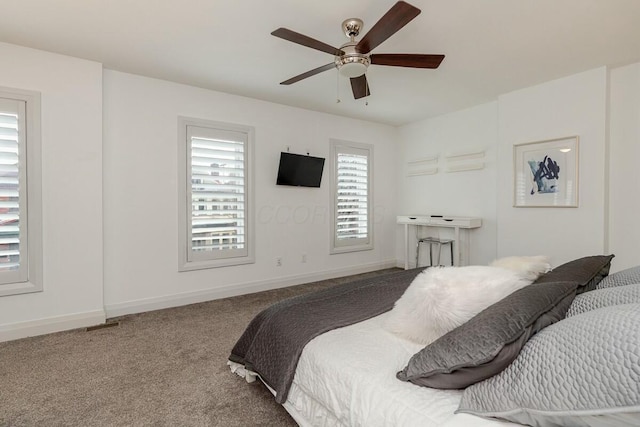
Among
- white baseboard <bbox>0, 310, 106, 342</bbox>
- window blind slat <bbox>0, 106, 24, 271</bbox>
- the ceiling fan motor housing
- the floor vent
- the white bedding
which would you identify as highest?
the ceiling fan motor housing

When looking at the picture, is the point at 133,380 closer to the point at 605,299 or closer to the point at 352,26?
the point at 605,299

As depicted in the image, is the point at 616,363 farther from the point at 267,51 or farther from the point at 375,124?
the point at 375,124

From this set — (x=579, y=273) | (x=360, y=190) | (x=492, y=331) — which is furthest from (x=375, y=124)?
(x=492, y=331)

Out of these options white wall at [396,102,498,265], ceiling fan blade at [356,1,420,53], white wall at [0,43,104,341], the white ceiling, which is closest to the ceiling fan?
ceiling fan blade at [356,1,420,53]

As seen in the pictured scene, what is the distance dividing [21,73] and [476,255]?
18.2 feet

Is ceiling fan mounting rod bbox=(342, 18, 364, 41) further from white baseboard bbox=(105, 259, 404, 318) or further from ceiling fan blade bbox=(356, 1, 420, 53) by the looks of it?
white baseboard bbox=(105, 259, 404, 318)

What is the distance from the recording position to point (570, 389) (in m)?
0.72

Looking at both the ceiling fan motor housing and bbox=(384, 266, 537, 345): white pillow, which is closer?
bbox=(384, 266, 537, 345): white pillow

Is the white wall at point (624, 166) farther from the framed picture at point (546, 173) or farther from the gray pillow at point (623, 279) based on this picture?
the gray pillow at point (623, 279)

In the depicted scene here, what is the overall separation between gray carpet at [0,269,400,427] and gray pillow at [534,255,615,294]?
1577 mm

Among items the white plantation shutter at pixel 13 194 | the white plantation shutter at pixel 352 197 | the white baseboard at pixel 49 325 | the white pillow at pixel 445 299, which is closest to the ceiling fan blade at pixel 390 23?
the white pillow at pixel 445 299

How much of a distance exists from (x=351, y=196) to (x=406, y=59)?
297 centimetres

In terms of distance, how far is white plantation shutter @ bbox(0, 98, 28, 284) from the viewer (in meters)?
2.79

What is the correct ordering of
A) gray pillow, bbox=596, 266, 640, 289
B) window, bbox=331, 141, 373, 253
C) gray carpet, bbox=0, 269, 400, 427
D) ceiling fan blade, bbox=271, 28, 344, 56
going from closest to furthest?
gray pillow, bbox=596, 266, 640, 289, gray carpet, bbox=0, 269, 400, 427, ceiling fan blade, bbox=271, 28, 344, 56, window, bbox=331, 141, 373, 253
